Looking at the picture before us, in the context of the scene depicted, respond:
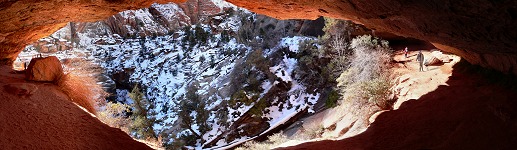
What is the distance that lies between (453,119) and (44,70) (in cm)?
961

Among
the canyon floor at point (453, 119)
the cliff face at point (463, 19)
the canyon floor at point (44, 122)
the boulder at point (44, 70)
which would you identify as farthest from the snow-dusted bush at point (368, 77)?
the boulder at point (44, 70)

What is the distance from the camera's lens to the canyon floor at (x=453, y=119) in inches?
238

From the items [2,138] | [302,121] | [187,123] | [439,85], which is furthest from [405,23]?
[187,123]

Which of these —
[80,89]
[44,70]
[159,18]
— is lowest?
[80,89]

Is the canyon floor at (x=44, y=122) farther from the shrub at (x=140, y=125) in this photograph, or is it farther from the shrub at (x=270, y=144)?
the shrub at (x=140, y=125)

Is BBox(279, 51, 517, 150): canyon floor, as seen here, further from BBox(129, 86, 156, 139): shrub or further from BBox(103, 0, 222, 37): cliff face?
BBox(103, 0, 222, 37): cliff face

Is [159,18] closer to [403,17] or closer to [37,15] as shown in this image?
[37,15]

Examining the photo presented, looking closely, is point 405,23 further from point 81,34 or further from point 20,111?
point 81,34

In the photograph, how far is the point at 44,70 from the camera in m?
8.38

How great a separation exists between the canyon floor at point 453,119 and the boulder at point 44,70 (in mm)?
6739

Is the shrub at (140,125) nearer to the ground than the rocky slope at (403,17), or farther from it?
nearer to the ground

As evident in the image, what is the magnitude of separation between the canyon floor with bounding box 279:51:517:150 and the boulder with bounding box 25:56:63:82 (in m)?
6.74

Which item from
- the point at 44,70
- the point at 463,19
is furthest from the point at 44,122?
the point at 463,19

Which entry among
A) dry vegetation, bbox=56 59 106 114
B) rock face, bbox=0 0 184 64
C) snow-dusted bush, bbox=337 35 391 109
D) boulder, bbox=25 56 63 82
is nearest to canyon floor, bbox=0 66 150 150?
boulder, bbox=25 56 63 82
